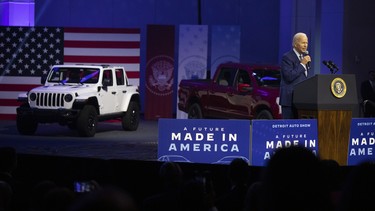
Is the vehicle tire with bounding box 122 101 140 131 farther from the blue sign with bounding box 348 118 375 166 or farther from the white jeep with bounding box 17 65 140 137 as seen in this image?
the blue sign with bounding box 348 118 375 166

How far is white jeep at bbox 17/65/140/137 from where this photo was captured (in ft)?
71.1

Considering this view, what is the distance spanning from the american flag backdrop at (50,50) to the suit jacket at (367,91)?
7.02 m

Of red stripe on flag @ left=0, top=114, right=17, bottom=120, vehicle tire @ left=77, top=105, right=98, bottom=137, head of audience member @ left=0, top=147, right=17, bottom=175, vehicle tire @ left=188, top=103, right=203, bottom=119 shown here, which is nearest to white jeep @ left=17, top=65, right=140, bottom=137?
vehicle tire @ left=77, top=105, right=98, bottom=137

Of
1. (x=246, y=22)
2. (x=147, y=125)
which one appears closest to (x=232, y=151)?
(x=147, y=125)

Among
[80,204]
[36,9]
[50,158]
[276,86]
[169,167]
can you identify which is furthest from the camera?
[36,9]

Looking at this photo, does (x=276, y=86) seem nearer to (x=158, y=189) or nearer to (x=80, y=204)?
(x=158, y=189)

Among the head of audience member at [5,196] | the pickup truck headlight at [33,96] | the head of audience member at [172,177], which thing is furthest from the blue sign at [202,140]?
the pickup truck headlight at [33,96]

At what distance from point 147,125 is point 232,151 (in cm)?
1441

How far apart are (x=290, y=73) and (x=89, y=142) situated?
929 cm

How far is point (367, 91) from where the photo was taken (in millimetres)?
23672

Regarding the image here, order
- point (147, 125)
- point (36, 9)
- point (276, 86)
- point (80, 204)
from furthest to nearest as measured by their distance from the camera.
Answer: point (36, 9), point (147, 125), point (276, 86), point (80, 204)

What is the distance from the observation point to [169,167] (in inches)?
261

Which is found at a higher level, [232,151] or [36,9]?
[36,9]

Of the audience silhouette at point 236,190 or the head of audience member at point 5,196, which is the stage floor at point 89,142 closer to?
the audience silhouette at point 236,190
